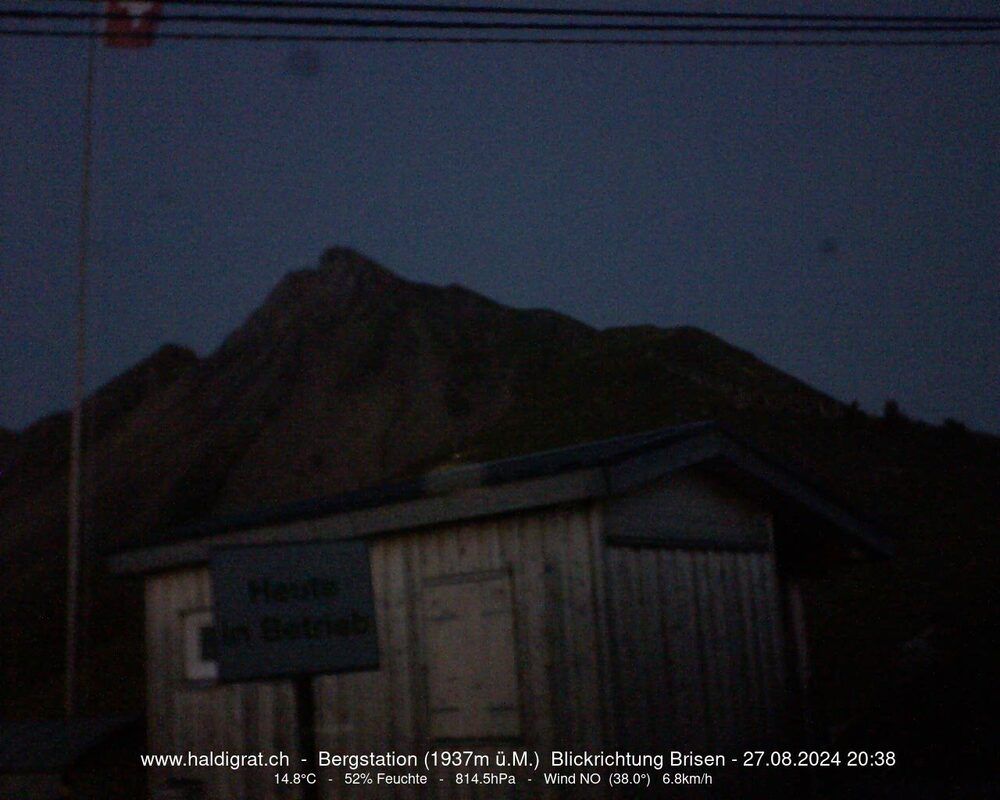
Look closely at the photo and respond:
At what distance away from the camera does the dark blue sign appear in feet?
17.4

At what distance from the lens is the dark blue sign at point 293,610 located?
529cm

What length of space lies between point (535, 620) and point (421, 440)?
46.7 m

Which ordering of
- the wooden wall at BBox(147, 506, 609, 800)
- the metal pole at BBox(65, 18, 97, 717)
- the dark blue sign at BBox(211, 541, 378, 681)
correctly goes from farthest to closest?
the metal pole at BBox(65, 18, 97, 717) < the wooden wall at BBox(147, 506, 609, 800) < the dark blue sign at BBox(211, 541, 378, 681)

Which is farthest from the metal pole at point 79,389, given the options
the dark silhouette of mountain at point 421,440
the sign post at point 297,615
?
the sign post at point 297,615

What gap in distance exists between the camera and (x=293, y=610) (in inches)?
214

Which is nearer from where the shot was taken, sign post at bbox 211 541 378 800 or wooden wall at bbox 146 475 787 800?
sign post at bbox 211 541 378 800

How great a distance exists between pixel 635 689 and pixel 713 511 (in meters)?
2.65

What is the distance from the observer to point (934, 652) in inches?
730

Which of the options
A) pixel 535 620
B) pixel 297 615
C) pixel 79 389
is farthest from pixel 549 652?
pixel 79 389

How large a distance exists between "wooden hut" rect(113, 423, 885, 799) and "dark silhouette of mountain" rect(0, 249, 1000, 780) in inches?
90.9

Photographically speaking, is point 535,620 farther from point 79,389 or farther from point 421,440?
point 421,440

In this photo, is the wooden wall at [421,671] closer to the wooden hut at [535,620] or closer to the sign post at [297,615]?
the wooden hut at [535,620]

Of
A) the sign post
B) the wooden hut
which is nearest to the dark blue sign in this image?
the sign post

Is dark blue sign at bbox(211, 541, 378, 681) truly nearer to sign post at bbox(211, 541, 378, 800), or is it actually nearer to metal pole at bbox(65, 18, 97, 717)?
sign post at bbox(211, 541, 378, 800)
